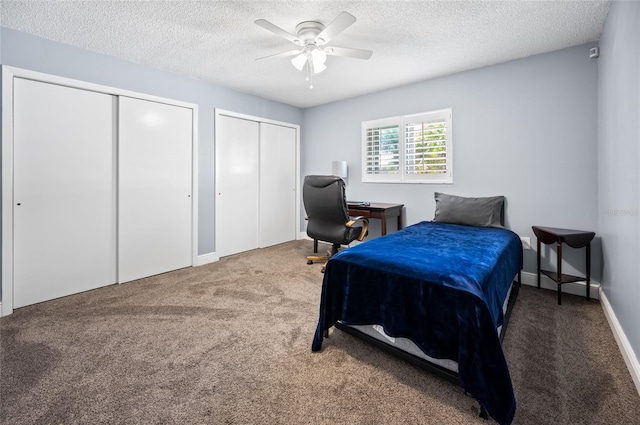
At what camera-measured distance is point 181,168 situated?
3.72m

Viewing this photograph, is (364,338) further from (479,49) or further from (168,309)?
(479,49)

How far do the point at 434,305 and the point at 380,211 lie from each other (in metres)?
2.25

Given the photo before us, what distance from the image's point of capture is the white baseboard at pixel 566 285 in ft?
9.07

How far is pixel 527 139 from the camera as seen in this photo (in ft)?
10.3

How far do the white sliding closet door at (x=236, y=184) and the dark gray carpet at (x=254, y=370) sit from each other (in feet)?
5.75

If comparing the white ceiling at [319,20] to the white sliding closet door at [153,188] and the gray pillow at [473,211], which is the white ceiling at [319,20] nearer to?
the white sliding closet door at [153,188]

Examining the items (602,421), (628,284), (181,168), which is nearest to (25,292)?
(181,168)

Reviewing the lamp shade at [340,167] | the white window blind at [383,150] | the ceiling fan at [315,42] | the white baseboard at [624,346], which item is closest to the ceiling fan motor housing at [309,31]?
the ceiling fan at [315,42]

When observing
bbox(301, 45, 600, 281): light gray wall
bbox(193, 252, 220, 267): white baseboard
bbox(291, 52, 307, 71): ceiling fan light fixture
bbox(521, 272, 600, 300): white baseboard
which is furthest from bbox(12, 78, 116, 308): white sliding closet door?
bbox(521, 272, 600, 300): white baseboard

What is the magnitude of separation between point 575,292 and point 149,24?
185 inches

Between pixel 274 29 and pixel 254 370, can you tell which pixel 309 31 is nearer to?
pixel 274 29

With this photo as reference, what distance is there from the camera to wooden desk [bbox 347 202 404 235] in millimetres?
3707

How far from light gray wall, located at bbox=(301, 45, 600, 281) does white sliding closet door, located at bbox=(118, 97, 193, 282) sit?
2.99 meters

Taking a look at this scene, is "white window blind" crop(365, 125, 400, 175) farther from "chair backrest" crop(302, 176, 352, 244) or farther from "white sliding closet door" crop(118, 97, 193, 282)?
"white sliding closet door" crop(118, 97, 193, 282)
